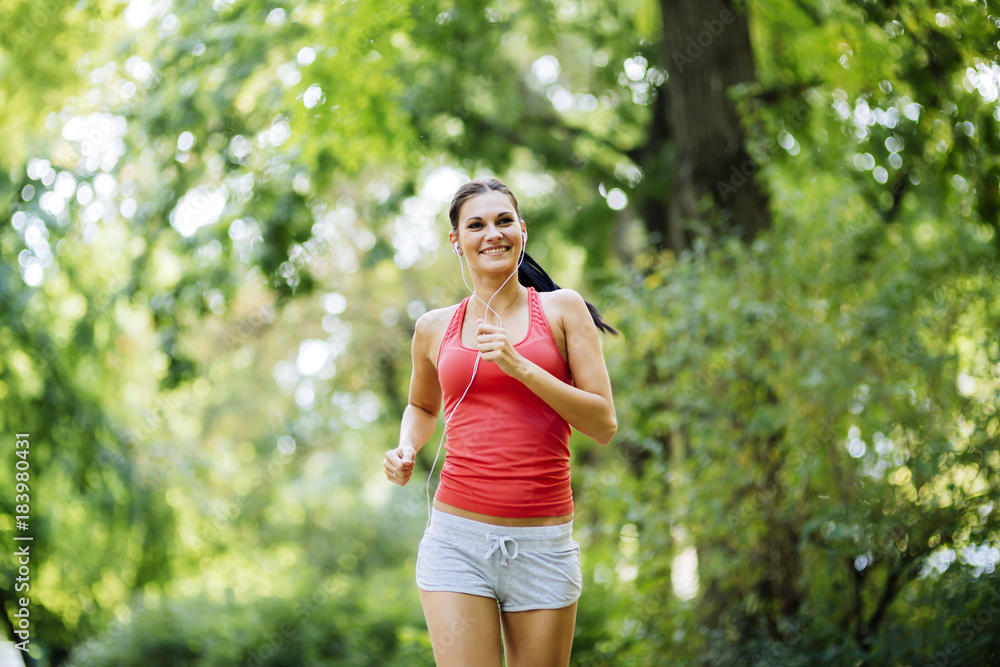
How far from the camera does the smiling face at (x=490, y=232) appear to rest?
2.46m

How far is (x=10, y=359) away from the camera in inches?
294

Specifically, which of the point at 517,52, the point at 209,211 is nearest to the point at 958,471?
the point at 209,211

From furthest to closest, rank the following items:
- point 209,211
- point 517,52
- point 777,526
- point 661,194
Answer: point 517,52
point 661,194
point 209,211
point 777,526

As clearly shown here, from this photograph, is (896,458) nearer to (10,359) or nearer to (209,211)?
(209,211)

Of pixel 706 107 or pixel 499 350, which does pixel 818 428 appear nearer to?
pixel 706 107

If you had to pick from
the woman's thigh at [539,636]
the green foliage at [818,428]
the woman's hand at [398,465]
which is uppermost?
the woman's hand at [398,465]

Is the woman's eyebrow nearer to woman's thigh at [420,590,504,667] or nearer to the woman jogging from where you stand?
the woman jogging

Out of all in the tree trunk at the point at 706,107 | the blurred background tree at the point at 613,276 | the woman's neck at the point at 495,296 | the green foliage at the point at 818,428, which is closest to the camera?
the woman's neck at the point at 495,296

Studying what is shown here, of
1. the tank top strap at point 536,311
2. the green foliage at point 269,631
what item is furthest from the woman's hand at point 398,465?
the green foliage at point 269,631

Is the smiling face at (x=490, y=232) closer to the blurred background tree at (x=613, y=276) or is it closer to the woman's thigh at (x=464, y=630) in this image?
the woman's thigh at (x=464, y=630)

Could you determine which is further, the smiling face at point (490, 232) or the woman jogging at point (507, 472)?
the smiling face at point (490, 232)

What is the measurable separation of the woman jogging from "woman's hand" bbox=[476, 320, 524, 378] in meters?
0.04

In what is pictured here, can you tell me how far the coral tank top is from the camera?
235 centimetres

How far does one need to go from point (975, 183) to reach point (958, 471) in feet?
4.80
